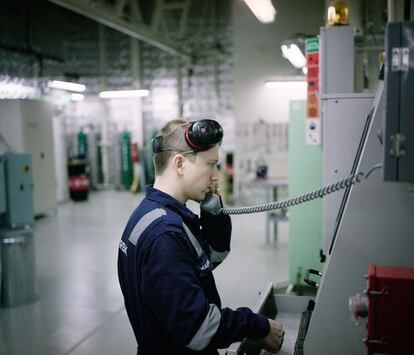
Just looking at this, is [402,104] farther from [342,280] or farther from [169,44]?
[169,44]

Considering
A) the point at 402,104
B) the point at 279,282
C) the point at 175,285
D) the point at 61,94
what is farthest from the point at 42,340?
A: the point at 61,94

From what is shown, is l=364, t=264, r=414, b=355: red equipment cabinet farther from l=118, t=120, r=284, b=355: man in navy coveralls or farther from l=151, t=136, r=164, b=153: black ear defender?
l=151, t=136, r=164, b=153: black ear defender

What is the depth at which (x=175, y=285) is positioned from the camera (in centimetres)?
128

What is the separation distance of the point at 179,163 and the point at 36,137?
6.81 m

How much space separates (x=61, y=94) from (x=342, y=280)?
8.78 m

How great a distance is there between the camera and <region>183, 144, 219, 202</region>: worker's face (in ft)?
4.98

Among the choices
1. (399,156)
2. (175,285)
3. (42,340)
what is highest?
(399,156)

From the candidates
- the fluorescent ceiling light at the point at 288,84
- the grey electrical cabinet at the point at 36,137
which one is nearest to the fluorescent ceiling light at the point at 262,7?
the fluorescent ceiling light at the point at 288,84

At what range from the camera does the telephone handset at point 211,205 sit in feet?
5.87

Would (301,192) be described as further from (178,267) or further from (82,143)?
(82,143)

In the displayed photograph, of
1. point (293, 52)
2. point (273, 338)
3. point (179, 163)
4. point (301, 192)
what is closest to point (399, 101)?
point (179, 163)

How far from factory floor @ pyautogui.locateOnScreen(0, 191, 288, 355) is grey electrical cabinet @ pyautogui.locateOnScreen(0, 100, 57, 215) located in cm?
47

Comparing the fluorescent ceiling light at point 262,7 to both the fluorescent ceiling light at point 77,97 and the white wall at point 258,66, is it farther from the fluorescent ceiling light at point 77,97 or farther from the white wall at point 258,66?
the fluorescent ceiling light at point 77,97

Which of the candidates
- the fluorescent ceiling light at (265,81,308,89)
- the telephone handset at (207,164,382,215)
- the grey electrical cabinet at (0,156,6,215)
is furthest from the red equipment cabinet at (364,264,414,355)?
the fluorescent ceiling light at (265,81,308,89)
